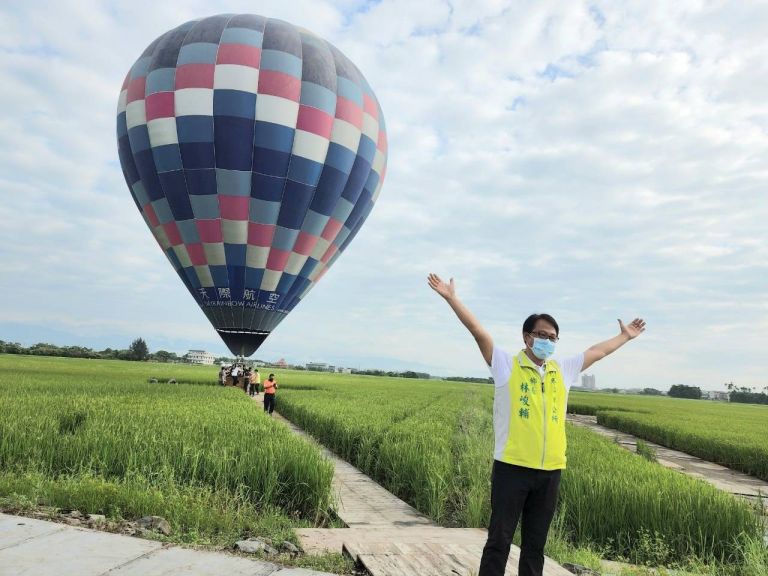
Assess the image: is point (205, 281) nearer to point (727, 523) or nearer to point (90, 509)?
point (90, 509)

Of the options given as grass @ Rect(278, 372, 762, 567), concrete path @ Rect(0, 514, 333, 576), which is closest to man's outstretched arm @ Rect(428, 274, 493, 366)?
concrete path @ Rect(0, 514, 333, 576)

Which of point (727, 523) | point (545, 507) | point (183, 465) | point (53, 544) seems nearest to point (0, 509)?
point (53, 544)

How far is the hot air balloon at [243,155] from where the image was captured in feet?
65.2

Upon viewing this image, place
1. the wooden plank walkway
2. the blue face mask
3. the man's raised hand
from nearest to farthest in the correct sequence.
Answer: the blue face mask → the man's raised hand → the wooden plank walkway

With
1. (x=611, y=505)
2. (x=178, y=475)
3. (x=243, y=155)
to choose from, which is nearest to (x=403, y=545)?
(x=611, y=505)

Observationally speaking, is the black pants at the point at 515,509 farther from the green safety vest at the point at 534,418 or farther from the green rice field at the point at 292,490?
the green rice field at the point at 292,490

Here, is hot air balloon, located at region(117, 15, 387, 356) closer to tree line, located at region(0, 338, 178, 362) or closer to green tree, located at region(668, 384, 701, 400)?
tree line, located at region(0, 338, 178, 362)

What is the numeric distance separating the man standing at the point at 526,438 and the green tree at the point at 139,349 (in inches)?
4191

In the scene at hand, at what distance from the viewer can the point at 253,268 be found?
21.1 metres

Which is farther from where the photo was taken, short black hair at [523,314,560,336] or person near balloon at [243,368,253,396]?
person near balloon at [243,368,253,396]

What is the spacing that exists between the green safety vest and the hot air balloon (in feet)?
57.9

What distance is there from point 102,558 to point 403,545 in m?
2.23

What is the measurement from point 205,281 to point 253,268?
1984 mm

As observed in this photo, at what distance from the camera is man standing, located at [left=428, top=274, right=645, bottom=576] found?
3.51 meters
